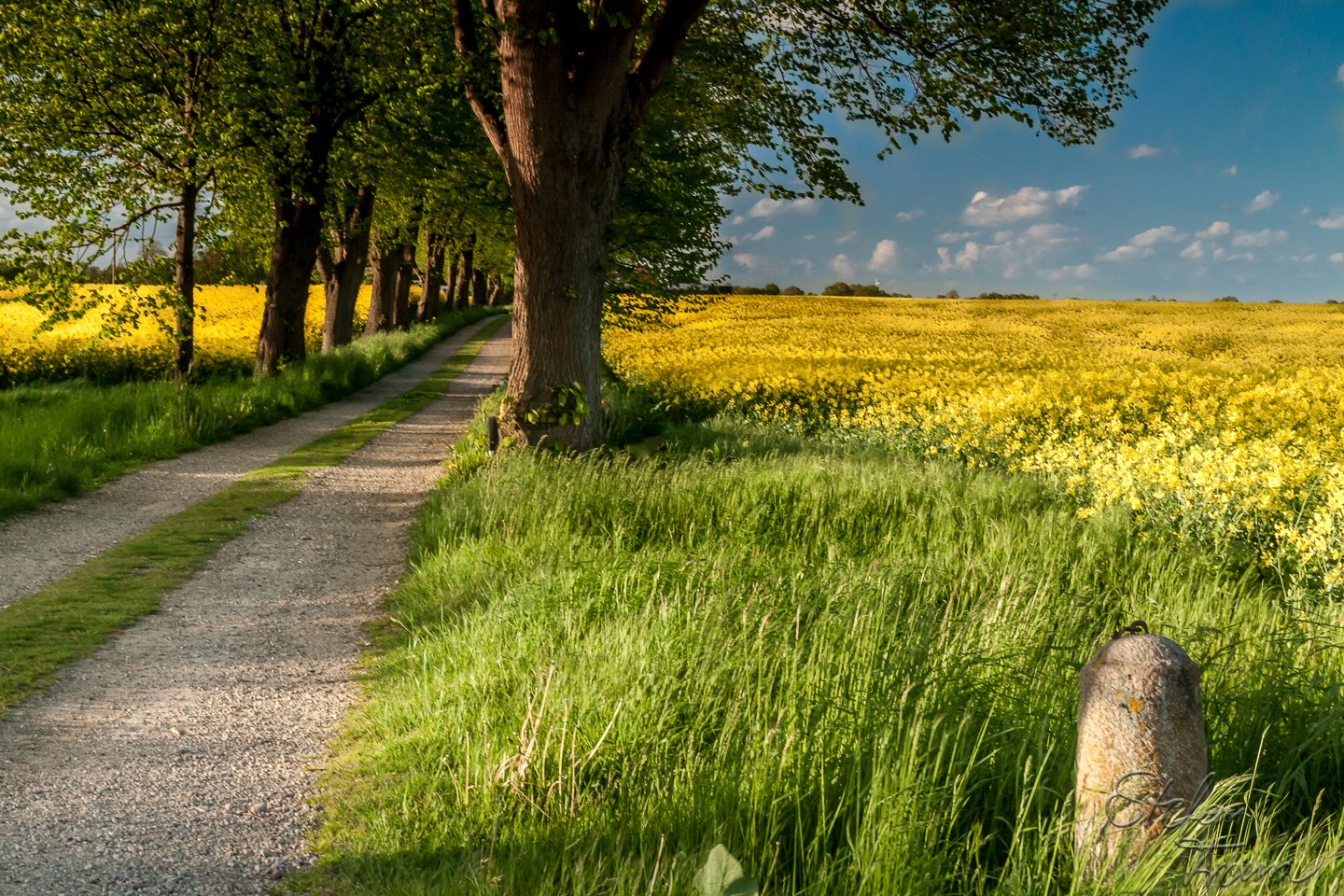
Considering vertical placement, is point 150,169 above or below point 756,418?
above

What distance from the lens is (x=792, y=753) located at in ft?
11.5

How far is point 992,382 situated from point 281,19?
15.6 m

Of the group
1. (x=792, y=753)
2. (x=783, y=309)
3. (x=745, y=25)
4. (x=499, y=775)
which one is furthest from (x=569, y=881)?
(x=783, y=309)

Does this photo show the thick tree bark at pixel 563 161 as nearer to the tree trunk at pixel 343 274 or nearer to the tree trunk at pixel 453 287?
the tree trunk at pixel 343 274

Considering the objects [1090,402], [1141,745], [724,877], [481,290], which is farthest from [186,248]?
[481,290]

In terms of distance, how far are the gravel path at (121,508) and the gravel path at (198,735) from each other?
48.1 inches

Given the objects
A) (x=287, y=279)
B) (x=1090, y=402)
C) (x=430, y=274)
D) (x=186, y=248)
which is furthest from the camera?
(x=430, y=274)

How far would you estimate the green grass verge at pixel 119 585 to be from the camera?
6.00 m

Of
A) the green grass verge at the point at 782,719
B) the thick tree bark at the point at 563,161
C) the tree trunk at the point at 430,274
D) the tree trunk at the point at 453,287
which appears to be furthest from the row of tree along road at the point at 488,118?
the tree trunk at the point at 453,287

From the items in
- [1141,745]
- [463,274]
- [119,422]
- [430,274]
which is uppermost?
[463,274]

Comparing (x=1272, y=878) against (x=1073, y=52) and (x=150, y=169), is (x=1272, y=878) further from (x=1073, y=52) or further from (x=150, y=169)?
(x=150, y=169)

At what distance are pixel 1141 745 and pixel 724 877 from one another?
3.97 feet

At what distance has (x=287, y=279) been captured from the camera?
20.1m

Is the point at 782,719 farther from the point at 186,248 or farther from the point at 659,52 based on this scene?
the point at 186,248
